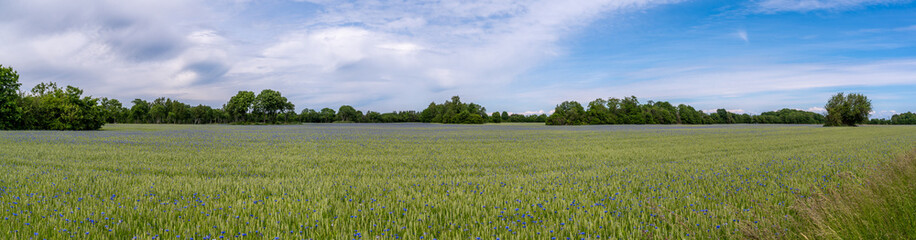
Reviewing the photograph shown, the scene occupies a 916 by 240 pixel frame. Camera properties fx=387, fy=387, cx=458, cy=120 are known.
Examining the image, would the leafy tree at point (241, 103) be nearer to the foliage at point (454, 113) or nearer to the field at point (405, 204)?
the foliage at point (454, 113)

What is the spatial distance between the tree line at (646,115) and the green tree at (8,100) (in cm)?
10030

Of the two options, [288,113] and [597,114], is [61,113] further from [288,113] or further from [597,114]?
[597,114]

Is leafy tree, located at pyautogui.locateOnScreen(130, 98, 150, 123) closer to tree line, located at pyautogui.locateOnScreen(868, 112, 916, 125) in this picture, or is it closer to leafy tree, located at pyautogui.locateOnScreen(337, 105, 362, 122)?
leafy tree, located at pyautogui.locateOnScreen(337, 105, 362, 122)

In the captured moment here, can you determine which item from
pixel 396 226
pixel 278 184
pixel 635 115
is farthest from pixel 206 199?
pixel 635 115

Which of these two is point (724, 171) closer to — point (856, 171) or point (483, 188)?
point (856, 171)

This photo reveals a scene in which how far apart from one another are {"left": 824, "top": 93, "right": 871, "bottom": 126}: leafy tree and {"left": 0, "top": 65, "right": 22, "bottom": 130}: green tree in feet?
443

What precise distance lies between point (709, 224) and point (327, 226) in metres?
4.91

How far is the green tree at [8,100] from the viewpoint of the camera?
4131 centimetres

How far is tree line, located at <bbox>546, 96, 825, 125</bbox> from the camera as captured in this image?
112 metres

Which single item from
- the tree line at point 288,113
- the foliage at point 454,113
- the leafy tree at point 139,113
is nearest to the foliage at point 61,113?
the tree line at point 288,113

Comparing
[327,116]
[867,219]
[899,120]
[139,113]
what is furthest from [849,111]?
[139,113]

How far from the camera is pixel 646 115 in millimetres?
127250

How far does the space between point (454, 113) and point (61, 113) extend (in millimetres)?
101131

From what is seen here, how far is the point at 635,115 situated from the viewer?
125 m
